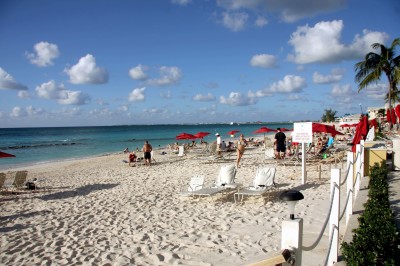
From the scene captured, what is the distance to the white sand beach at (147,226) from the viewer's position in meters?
4.92


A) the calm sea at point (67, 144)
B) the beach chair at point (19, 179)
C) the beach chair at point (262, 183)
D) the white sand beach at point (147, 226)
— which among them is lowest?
the calm sea at point (67, 144)

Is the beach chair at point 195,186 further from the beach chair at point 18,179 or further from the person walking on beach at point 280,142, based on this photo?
the person walking on beach at point 280,142

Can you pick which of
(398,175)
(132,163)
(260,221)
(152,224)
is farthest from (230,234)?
(132,163)

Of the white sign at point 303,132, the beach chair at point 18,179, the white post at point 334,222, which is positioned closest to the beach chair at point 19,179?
the beach chair at point 18,179

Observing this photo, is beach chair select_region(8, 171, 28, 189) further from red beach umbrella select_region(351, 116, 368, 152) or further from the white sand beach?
red beach umbrella select_region(351, 116, 368, 152)

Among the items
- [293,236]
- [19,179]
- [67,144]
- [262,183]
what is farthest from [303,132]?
[67,144]

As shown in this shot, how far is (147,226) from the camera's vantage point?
6344mm

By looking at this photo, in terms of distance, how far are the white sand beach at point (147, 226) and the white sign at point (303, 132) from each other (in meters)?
1.31

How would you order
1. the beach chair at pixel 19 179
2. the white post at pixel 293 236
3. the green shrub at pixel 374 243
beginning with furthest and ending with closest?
the beach chair at pixel 19 179, the green shrub at pixel 374 243, the white post at pixel 293 236

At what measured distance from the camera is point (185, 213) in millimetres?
7133

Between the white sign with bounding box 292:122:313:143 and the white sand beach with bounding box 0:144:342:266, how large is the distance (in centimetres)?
131

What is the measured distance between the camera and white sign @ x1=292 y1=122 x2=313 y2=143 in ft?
30.9

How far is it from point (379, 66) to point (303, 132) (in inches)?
538

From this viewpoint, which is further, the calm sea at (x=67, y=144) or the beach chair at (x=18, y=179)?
the calm sea at (x=67, y=144)
